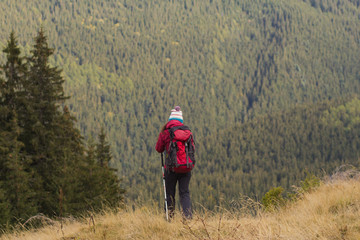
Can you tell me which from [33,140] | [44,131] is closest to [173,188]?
[33,140]

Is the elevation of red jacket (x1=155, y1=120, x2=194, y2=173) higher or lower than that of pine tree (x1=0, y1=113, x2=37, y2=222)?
higher

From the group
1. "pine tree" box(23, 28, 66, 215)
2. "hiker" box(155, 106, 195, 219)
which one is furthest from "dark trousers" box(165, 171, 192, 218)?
"pine tree" box(23, 28, 66, 215)

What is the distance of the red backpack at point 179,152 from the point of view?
7.43 meters

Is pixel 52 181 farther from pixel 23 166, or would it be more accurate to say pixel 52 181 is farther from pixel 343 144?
pixel 343 144

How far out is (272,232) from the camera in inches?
219

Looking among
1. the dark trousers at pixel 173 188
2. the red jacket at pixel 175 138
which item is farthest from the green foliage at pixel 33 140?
the red jacket at pixel 175 138

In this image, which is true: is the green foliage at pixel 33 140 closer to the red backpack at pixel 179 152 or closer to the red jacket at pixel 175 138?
the red jacket at pixel 175 138

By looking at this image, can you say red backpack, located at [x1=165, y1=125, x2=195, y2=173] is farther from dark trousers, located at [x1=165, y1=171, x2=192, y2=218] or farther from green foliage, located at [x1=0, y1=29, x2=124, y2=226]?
green foliage, located at [x1=0, y1=29, x2=124, y2=226]

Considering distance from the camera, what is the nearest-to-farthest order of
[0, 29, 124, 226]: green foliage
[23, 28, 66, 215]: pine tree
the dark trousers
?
1. the dark trousers
2. [0, 29, 124, 226]: green foliage
3. [23, 28, 66, 215]: pine tree

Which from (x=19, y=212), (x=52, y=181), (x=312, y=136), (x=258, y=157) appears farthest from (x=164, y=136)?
(x=312, y=136)

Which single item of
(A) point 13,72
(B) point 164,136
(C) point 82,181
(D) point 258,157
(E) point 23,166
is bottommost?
(D) point 258,157

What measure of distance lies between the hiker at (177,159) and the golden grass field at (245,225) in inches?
14.8

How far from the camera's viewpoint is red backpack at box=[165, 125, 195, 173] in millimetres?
7426

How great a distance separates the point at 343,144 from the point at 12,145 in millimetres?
173943
